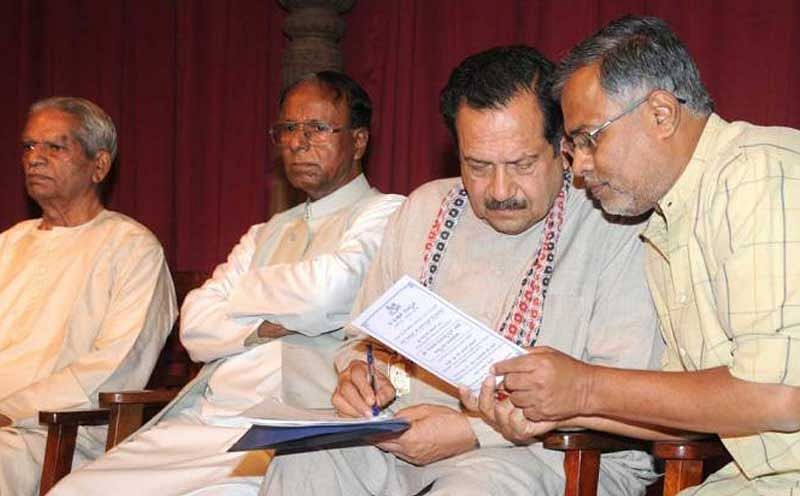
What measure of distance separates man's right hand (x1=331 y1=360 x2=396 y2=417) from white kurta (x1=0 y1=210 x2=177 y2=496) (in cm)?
144

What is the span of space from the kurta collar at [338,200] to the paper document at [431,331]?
1.59 m

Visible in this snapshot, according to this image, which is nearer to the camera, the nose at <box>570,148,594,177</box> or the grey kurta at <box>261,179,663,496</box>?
the nose at <box>570,148,594,177</box>

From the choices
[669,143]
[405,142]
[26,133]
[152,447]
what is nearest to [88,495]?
[152,447]

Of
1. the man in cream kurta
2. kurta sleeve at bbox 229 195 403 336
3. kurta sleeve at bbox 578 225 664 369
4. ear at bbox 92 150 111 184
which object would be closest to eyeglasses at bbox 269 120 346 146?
kurta sleeve at bbox 229 195 403 336

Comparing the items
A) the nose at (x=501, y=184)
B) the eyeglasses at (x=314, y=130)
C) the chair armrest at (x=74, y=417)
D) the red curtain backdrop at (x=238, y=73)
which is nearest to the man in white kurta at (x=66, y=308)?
the chair armrest at (x=74, y=417)

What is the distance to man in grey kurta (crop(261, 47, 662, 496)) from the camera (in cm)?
288

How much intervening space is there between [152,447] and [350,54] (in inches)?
107

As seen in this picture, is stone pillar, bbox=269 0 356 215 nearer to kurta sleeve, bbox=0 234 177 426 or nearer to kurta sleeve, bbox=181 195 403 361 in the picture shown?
kurta sleeve, bbox=0 234 177 426

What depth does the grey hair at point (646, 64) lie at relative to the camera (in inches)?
102

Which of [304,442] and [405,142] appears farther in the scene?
[405,142]

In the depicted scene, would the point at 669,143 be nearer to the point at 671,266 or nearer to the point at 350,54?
the point at 671,266

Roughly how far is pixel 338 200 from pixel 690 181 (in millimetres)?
1825

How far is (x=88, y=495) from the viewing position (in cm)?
351

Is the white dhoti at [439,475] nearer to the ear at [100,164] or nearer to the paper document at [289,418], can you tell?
the paper document at [289,418]
